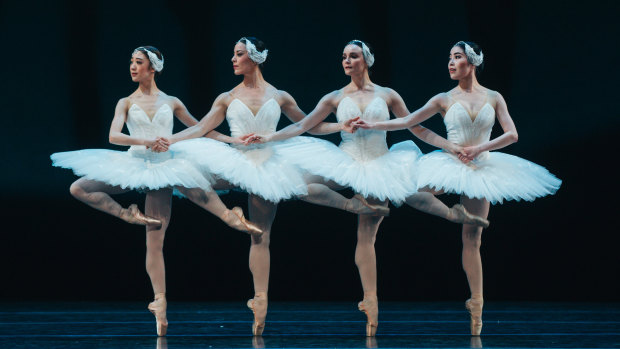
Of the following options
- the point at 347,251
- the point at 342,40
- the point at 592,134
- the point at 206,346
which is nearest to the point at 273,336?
the point at 206,346

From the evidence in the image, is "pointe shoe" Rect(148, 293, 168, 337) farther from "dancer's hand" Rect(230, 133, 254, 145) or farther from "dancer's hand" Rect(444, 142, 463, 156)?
"dancer's hand" Rect(444, 142, 463, 156)

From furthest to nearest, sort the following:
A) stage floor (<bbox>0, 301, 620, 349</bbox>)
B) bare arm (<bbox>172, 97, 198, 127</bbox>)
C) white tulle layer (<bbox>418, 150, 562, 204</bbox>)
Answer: bare arm (<bbox>172, 97, 198, 127</bbox>), white tulle layer (<bbox>418, 150, 562, 204</bbox>), stage floor (<bbox>0, 301, 620, 349</bbox>)

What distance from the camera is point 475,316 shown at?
4.64 meters

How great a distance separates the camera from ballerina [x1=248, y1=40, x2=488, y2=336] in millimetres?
4551

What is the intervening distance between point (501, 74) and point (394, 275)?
1.65 metres

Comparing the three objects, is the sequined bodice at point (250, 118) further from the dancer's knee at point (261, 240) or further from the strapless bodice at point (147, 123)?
the dancer's knee at point (261, 240)

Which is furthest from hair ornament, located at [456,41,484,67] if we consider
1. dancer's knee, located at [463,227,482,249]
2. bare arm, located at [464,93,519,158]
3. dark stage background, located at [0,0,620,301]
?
dark stage background, located at [0,0,620,301]

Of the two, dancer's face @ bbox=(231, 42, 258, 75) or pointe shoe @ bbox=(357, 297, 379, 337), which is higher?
dancer's face @ bbox=(231, 42, 258, 75)

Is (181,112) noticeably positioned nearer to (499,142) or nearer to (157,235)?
(157,235)

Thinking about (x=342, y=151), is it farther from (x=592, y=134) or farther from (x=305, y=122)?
(x=592, y=134)

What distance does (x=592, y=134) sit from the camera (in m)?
6.25

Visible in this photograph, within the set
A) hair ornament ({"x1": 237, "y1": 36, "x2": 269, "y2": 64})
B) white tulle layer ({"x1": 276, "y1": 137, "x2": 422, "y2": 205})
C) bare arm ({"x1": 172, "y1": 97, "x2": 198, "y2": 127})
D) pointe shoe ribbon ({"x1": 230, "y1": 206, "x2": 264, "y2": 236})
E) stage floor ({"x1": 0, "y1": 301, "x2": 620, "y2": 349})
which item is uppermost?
hair ornament ({"x1": 237, "y1": 36, "x2": 269, "y2": 64})

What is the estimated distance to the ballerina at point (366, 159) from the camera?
455 centimetres

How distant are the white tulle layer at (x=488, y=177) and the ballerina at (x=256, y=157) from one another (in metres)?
0.33
